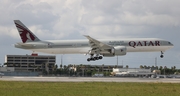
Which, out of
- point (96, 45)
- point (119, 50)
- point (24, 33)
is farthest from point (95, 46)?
point (24, 33)

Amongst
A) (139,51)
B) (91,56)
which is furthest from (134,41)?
(91,56)

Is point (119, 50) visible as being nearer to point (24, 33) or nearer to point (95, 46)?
point (95, 46)

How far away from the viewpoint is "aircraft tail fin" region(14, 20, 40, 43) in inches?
3275

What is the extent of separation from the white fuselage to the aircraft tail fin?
1679 millimetres

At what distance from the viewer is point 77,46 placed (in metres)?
80.4

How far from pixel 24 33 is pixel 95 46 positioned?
15.0 metres

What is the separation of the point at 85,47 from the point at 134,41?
9.75 metres

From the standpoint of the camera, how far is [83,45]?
81.2 metres

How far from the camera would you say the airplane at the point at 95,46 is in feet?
262
